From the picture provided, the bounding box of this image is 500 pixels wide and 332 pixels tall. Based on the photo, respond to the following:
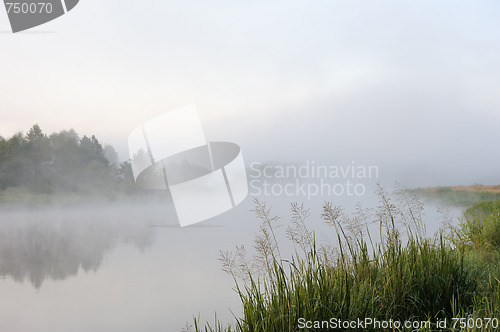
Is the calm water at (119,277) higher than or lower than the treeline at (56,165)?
lower

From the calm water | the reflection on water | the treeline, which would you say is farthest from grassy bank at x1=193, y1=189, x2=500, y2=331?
the treeline

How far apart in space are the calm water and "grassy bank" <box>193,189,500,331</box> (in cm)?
33

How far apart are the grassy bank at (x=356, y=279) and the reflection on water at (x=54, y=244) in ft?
46.5

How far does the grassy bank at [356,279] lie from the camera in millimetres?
3088

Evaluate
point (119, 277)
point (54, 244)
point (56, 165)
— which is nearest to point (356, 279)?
point (119, 277)

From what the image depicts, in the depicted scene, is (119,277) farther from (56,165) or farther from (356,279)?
(56,165)

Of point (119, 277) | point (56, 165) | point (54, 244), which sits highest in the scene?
point (56, 165)

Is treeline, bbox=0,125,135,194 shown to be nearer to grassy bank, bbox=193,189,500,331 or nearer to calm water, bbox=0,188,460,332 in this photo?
calm water, bbox=0,188,460,332

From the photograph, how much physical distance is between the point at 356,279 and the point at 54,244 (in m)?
25.1

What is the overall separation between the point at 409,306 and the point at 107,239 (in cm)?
2441

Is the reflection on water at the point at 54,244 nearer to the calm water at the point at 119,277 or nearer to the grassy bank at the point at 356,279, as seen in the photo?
the calm water at the point at 119,277

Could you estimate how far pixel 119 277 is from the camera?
1416 cm

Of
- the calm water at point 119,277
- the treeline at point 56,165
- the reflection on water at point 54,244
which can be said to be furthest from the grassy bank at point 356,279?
the treeline at point 56,165

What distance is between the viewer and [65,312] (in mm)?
10742
